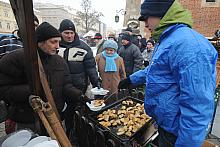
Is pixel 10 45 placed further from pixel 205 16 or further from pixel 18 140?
pixel 205 16

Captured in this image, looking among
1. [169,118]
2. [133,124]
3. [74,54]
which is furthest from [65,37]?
[169,118]

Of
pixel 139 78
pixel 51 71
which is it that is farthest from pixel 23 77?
pixel 139 78

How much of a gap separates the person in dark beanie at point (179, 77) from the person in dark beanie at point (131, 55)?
3.28m

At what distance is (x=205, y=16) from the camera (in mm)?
12031

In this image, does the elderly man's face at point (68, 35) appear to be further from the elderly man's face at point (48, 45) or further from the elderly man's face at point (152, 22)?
the elderly man's face at point (152, 22)

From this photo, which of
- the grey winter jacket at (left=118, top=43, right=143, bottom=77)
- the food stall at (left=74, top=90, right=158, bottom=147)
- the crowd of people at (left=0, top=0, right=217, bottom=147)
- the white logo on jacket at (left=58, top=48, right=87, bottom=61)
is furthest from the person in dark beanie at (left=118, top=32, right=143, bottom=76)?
the crowd of people at (left=0, top=0, right=217, bottom=147)

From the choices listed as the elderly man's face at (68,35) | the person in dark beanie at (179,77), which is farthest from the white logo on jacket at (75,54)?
the person in dark beanie at (179,77)

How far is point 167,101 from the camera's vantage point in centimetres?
137

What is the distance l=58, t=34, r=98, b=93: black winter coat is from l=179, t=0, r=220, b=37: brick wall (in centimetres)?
1091

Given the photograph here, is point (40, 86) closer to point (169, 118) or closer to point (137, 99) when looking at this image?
point (169, 118)

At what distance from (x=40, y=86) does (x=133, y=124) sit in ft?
4.77

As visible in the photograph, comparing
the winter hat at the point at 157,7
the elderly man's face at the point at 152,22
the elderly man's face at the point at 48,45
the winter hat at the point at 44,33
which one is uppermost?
the winter hat at the point at 157,7

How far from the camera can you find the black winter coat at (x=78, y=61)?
3.21 metres

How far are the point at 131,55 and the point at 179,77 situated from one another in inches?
147
